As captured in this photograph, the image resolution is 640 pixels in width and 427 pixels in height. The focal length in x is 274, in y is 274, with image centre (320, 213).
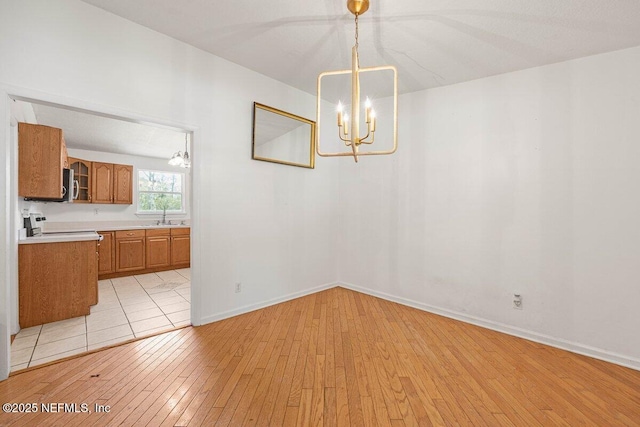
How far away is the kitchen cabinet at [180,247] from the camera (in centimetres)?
558

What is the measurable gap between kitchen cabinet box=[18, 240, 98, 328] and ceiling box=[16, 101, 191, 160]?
157cm

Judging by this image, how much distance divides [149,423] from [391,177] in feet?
10.9

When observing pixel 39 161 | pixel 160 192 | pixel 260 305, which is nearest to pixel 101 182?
pixel 160 192

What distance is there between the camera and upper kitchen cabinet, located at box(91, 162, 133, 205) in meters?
5.32

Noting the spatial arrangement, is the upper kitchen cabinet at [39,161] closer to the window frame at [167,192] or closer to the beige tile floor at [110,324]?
the beige tile floor at [110,324]

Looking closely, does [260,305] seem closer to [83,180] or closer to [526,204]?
[526,204]

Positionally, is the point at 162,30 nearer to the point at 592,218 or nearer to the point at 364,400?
the point at 364,400

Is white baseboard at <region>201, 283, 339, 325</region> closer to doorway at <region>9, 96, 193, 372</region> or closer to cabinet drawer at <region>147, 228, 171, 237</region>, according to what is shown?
doorway at <region>9, 96, 193, 372</region>

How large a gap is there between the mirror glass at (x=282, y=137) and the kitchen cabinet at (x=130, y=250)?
3.50 meters

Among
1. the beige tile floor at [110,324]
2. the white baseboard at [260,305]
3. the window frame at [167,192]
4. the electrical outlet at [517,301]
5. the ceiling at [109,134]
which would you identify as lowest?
the beige tile floor at [110,324]

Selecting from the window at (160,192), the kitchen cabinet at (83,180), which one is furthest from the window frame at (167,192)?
the kitchen cabinet at (83,180)

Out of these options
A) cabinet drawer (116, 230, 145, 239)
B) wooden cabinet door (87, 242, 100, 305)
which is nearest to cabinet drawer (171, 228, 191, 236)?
cabinet drawer (116, 230, 145, 239)

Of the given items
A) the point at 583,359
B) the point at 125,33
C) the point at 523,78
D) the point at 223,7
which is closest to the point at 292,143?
the point at 223,7

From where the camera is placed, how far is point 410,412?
1626 millimetres
